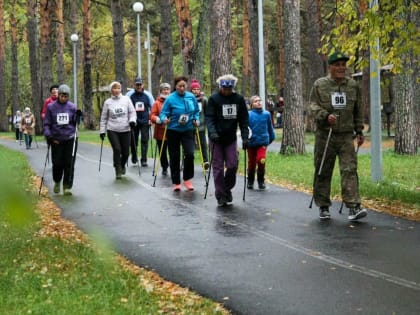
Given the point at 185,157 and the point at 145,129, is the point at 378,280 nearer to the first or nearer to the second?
the point at 185,157

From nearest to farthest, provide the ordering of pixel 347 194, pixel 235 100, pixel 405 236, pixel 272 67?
pixel 405 236
pixel 347 194
pixel 235 100
pixel 272 67

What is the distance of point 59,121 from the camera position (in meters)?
12.6

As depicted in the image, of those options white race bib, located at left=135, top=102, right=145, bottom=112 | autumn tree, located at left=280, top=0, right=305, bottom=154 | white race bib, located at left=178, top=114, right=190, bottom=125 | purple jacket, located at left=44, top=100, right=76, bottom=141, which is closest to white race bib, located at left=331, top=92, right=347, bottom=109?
white race bib, located at left=178, top=114, right=190, bottom=125

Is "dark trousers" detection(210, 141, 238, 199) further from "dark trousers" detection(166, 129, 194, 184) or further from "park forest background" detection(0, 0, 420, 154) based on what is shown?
"park forest background" detection(0, 0, 420, 154)

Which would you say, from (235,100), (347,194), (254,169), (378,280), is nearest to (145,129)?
(254,169)

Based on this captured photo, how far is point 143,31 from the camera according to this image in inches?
1839

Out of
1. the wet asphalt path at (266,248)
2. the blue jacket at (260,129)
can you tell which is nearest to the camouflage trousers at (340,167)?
the wet asphalt path at (266,248)

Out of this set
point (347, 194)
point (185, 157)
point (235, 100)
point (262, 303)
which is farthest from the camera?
point (185, 157)

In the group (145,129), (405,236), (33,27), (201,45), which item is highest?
(33,27)

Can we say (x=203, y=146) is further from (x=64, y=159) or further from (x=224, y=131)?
(x=224, y=131)

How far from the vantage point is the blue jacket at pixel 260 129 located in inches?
514

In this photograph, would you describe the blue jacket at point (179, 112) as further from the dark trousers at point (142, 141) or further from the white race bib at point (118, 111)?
the dark trousers at point (142, 141)

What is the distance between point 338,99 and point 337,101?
1.2 inches

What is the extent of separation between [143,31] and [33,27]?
8.29m
